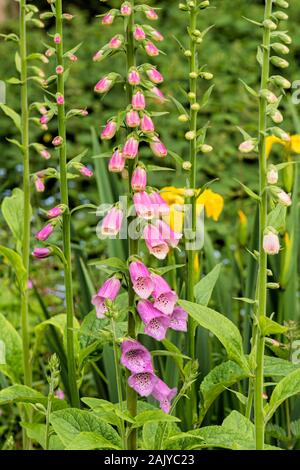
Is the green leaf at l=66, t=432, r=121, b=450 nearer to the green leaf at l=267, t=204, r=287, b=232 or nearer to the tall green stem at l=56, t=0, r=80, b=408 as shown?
the tall green stem at l=56, t=0, r=80, b=408

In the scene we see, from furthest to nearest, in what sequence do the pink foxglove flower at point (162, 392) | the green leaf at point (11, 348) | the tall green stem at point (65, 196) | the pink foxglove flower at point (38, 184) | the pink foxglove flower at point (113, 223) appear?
the green leaf at point (11, 348) → the pink foxglove flower at point (38, 184) → the tall green stem at point (65, 196) → the pink foxglove flower at point (162, 392) → the pink foxglove flower at point (113, 223)

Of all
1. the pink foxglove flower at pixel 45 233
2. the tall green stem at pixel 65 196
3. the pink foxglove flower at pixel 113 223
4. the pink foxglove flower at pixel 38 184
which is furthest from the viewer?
the pink foxglove flower at pixel 38 184

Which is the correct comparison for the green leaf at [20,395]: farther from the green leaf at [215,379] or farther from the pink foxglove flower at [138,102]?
the pink foxglove flower at [138,102]

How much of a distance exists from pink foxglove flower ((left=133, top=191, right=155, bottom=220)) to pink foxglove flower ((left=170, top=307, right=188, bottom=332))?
0.89 feet

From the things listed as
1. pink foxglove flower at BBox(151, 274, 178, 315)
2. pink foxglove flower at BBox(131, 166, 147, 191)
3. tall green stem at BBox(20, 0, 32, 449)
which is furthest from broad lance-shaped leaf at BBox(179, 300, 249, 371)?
tall green stem at BBox(20, 0, 32, 449)

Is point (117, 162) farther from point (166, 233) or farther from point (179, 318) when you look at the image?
point (179, 318)

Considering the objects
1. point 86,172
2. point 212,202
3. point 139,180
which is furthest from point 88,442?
point 212,202

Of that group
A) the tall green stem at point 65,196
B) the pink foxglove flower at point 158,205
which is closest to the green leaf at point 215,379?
the tall green stem at point 65,196

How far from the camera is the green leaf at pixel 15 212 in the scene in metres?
2.64

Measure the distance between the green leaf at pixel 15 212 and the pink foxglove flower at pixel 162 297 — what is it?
2.51ft

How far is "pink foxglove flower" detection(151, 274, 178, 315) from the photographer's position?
1964 mm

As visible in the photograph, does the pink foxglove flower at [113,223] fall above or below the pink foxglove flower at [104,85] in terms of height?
below

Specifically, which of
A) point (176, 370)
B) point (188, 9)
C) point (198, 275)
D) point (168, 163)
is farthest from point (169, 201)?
point (168, 163)

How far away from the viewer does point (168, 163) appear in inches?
216
